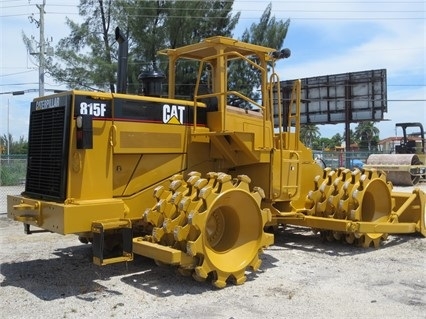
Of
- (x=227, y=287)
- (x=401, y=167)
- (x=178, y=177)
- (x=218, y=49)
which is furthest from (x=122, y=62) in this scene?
(x=401, y=167)

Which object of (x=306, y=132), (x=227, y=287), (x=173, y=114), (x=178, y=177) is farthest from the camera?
(x=306, y=132)

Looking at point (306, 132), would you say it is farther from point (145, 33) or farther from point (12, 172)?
point (12, 172)

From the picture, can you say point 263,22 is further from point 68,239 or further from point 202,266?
point 202,266

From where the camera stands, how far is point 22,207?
19.9 ft

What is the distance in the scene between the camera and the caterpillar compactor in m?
5.78

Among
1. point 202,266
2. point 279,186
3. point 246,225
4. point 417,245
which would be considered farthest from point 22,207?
point 417,245

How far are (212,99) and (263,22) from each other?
19.1 m

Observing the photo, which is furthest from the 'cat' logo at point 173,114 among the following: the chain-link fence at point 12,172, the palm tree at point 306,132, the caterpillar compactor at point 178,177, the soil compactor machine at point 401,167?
the palm tree at point 306,132

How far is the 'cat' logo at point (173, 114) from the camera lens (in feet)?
22.0

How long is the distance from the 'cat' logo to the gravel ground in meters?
1.96

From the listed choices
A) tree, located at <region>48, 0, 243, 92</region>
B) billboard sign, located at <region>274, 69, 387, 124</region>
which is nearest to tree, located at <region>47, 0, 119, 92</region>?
tree, located at <region>48, 0, 243, 92</region>

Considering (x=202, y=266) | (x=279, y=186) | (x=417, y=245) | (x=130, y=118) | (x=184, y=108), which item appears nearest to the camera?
(x=202, y=266)

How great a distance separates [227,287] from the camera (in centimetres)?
594

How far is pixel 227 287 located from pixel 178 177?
1.48m
